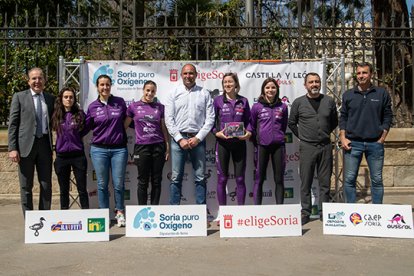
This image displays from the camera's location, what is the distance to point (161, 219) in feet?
17.9

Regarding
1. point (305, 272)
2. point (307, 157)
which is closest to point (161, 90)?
point (307, 157)

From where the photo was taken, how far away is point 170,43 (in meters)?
8.13

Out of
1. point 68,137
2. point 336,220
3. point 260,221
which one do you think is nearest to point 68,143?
point 68,137

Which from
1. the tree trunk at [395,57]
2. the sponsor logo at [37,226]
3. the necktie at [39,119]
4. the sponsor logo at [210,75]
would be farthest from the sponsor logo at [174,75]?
the tree trunk at [395,57]

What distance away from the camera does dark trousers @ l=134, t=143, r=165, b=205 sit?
604cm

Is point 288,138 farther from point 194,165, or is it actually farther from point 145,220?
point 145,220

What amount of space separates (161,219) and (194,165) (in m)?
1.00

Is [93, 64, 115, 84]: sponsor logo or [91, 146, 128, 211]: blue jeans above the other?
[93, 64, 115, 84]: sponsor logo

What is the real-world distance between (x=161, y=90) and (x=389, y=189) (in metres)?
4.46

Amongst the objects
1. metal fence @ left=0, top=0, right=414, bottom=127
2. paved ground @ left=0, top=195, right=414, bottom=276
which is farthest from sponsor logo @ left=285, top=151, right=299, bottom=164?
metal fence @ left=0, top=0, right=414, bottom=127

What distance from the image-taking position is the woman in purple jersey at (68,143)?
5859 mm

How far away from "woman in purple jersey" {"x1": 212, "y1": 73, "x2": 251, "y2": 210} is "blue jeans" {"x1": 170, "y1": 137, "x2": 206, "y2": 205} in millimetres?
217

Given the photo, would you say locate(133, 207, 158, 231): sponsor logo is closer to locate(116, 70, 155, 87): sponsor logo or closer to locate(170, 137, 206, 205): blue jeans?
locate(170, 137, 206, 205): blue jeans

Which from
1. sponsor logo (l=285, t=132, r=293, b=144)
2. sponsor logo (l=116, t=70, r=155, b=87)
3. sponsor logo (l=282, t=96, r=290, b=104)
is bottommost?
sponsor logo (l=285, t=132, r=293, b=144)
